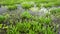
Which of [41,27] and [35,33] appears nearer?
[35,33]

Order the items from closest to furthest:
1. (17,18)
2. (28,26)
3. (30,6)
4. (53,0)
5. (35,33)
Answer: (35,33) < (28,26) < (17,18) < (30,6) < (53,0)

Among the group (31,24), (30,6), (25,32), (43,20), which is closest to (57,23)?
(43,20)

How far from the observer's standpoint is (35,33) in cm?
639

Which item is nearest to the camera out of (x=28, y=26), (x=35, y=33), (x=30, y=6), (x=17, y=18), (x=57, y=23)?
(x=35, y=33)

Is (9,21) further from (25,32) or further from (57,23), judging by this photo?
(57,23)

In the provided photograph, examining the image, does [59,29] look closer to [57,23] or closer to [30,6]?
[57,23]

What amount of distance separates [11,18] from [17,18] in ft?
0.93

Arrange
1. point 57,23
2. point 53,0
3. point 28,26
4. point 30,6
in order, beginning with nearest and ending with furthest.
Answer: point 28,26 < point 57,23 < point 30,6 < point 53,0

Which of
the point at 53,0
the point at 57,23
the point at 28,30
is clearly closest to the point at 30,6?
the point at 53,0

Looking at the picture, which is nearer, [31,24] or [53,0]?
[31,24]

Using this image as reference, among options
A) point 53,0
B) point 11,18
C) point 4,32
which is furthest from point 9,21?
point 53,0

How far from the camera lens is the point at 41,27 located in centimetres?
692

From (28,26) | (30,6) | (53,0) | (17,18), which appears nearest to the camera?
(28,26)

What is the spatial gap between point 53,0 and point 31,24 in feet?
19.7
